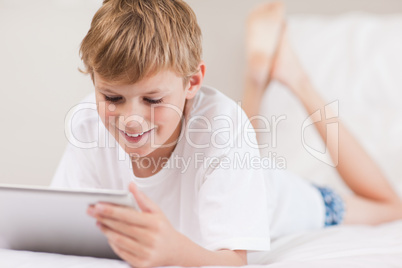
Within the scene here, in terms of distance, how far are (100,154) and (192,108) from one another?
20cm

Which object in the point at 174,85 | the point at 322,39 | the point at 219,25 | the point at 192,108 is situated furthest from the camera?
the point at 322,39

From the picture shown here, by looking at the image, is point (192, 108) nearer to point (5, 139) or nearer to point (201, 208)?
point (201, 208)

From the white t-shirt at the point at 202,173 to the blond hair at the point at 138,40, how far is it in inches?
4.4

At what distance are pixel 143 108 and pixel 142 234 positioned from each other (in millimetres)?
192

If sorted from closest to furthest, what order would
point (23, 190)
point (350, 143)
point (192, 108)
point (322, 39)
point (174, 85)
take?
point (23, 190) → point (174, 85) → point (192, 108) → point (350, 143) → point (322, 39)

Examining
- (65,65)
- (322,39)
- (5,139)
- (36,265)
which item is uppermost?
(322,39)

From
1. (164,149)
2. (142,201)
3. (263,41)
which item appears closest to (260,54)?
(263,41)

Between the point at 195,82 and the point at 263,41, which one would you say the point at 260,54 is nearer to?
the point at 263,41

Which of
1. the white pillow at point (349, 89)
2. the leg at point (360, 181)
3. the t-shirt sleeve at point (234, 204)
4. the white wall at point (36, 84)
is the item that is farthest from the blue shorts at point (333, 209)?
the white wall at point (36, 84)

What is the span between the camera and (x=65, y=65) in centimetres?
82

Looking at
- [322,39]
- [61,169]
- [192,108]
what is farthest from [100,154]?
[322,39]

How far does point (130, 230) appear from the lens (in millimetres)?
576

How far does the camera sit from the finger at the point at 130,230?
0.57 m

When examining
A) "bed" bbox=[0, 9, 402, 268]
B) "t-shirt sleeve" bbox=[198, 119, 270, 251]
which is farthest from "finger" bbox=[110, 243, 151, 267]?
"bed" bbox=[0, 9, 402, 268]
